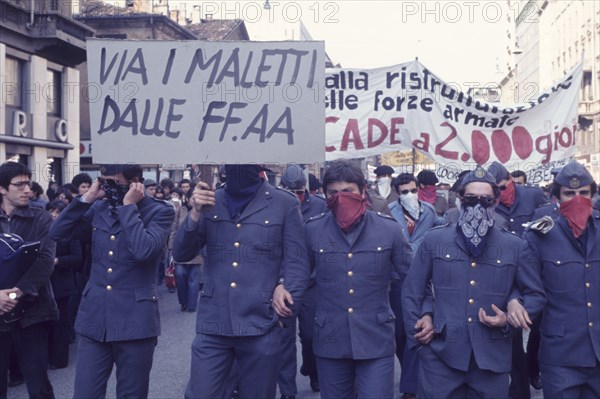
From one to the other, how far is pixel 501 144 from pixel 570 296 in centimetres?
455

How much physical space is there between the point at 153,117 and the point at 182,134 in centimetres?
20

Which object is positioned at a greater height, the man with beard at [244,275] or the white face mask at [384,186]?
the white face mask at [384,186]

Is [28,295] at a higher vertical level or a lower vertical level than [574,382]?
higher

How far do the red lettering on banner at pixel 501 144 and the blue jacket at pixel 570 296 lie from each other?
13.8 ft

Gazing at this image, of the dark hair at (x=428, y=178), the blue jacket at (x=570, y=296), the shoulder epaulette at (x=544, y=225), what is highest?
the dark hair at (x=428, y=178)

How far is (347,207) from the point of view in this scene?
5.66 metres

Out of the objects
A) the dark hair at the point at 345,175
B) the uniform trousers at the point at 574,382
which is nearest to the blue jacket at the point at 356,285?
the dark hair at the point at 345,175

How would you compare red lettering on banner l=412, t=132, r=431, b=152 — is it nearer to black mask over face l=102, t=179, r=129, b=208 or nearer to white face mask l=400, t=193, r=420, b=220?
white face mask l=400, t=193, r=420, b=220

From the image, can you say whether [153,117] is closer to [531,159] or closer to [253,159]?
[253,159]

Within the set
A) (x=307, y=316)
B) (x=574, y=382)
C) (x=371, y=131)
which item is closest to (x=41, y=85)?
(x=371, y=131)

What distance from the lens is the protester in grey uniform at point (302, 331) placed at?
308 inches

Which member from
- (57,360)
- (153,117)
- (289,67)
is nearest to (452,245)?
(289,67)

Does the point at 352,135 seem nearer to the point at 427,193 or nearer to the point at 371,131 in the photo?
the point at 371,131

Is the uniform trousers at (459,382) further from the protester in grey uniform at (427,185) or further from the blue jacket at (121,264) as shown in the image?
the protester in grey uniform at (427,185)
